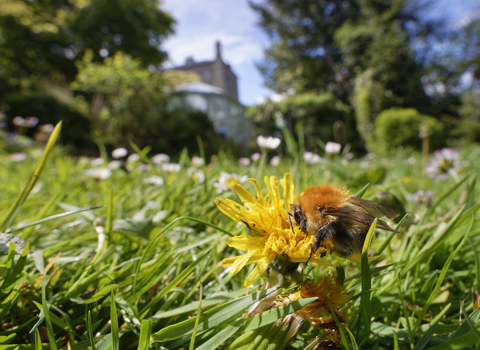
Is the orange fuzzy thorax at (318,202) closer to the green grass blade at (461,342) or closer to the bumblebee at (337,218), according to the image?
the bumblebee at (337,218)

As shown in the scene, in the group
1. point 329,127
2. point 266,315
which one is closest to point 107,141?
point 266,315

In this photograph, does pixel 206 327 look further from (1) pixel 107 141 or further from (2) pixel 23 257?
(1) pixel 107 141

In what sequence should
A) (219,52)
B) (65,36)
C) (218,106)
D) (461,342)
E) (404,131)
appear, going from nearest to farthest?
(461,342), (404,131), (218,106), (65,36), (219,52)

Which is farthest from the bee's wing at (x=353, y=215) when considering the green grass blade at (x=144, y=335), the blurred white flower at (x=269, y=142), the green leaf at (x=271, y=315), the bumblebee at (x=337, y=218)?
the blurred white flower at (x=269, y=142)

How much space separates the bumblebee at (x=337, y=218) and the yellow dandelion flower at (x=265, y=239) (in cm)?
2

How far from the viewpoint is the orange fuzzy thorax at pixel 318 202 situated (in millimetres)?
378

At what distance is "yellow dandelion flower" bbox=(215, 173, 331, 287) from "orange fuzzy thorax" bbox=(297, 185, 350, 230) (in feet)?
0.10

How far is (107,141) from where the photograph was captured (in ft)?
32.4

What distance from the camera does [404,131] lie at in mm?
10719

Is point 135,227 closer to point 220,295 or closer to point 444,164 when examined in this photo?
point 220,295

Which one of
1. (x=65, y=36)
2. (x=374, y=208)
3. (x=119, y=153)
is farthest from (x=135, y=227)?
(x=65, y=36)

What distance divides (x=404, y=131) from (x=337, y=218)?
12.3 metres

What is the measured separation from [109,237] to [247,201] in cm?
41

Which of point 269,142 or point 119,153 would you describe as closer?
point 269,142
